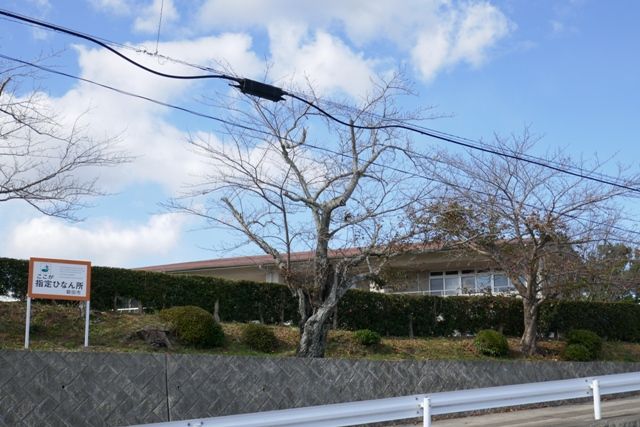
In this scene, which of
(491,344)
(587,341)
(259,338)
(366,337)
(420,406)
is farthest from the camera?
(587,341)

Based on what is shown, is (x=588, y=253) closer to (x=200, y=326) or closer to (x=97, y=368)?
(x=200, y=326)

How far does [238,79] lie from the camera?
39.0 ft

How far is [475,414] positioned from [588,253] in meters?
10.00

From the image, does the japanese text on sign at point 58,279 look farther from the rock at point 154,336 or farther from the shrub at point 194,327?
the shrub at point 194,327

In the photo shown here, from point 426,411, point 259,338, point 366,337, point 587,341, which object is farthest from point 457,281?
point 426,411

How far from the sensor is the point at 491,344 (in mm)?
22750

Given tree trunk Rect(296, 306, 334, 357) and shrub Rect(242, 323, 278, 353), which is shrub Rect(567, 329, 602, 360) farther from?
shrub Rect(242, 323, 278, 353)

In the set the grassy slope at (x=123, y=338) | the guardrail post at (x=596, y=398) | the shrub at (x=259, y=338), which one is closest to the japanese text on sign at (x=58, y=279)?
the grassy slope at (x=123, y=338)

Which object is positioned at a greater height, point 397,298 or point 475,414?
point 397,298

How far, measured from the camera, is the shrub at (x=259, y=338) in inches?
735

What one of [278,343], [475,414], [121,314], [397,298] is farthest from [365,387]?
[397,298]

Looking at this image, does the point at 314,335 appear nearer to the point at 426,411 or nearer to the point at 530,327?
the point at 426,411

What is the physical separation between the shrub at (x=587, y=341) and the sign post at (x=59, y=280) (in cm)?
1657

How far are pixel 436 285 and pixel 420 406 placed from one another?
82.4 ft
